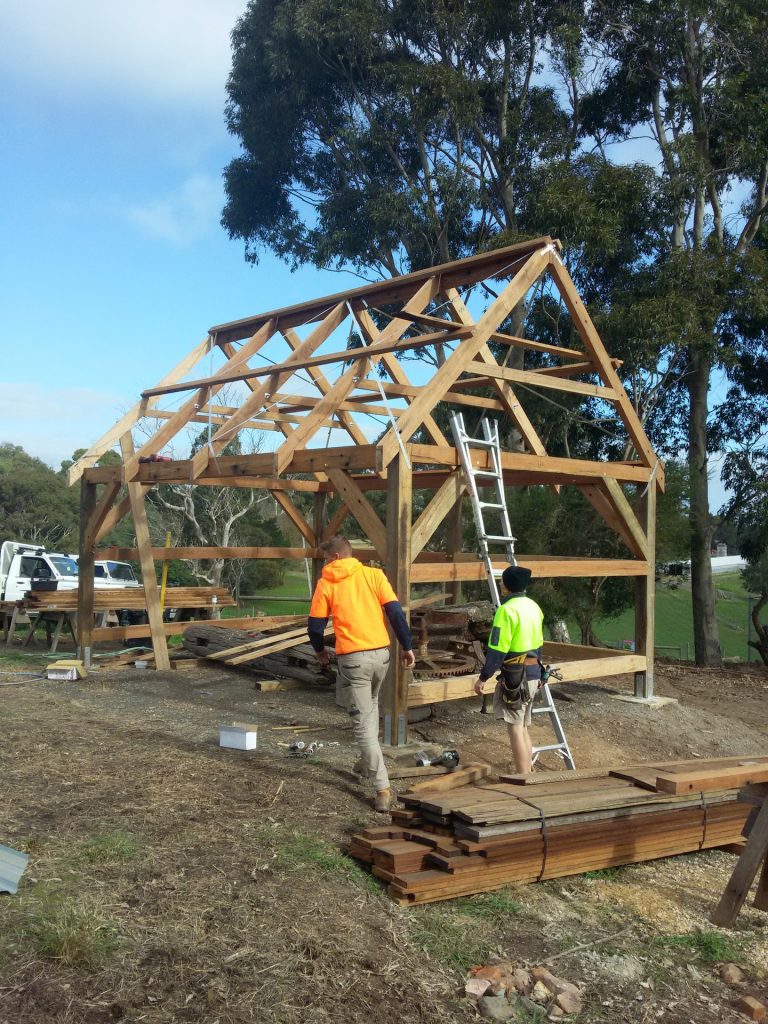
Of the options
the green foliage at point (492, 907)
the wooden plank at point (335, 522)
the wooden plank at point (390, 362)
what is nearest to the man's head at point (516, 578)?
the green foliage at point (492, 907)

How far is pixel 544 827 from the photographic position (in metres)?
4.95

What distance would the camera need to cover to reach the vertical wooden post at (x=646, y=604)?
34.7ft

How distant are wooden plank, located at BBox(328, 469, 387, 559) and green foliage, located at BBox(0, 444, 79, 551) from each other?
36.4m

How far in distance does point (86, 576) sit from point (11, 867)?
8.12 meters

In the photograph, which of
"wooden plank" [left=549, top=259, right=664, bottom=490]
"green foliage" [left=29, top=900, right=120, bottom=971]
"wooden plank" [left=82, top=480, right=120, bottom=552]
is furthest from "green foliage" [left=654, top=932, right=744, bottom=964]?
"wooden plank" [left=82, top=480, right=120, bottom=552]

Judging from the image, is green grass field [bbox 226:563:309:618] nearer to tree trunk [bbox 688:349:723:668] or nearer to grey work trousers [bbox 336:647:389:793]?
tree trunk [bbox 688:349:723:668]

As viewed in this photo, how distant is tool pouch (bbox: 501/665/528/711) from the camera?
20.7 feet

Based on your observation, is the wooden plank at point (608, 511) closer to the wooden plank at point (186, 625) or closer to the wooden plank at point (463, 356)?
the wooden plank at point (463, 356)

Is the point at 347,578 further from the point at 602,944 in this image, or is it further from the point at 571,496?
the point at 571,496

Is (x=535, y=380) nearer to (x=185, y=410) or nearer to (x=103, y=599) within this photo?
(x=185, y=410)

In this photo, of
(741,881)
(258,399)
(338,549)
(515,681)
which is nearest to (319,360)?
(258,399)

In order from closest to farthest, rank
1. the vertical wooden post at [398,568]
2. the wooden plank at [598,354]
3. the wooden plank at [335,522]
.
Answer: the vertical wooden post at [398,568] < the wooden plank at [598,354] < the wooden plank at [335,522]

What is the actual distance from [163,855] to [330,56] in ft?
64.1

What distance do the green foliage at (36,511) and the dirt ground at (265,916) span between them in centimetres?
3729
